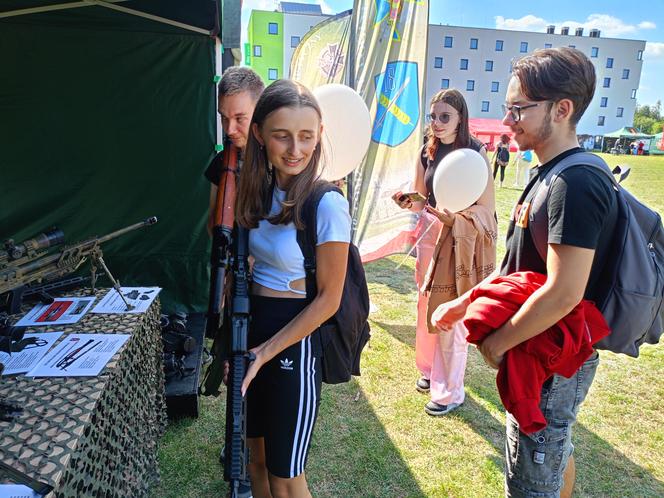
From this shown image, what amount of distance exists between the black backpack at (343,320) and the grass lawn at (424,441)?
1169mm

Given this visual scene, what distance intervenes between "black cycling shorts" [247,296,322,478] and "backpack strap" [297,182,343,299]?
7 centimetres

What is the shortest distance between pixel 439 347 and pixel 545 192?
1827 millimetres

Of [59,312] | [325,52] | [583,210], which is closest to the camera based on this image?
[583,210]

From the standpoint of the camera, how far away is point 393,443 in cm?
268

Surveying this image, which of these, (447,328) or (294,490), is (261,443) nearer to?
(294,490)

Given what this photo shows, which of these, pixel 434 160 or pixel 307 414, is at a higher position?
pixel 434 160

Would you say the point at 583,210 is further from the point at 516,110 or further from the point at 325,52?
the point at 325,52

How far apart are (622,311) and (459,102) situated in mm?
1724

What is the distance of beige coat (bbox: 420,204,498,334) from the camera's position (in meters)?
2.60

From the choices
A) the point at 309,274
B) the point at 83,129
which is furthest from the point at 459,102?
the point at 83,129

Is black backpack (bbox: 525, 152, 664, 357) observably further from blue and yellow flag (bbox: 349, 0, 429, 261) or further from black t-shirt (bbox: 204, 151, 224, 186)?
blue and yellow flag (bbox: 349, 0, 429, 261)

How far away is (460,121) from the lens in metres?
2.71

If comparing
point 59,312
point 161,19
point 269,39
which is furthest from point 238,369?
point 269,39

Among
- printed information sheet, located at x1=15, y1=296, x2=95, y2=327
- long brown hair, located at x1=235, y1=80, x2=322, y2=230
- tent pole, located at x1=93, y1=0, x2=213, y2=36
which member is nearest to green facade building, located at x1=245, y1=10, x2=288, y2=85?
tent pole, located at x1=93, y1=0, x2=213, y2=36
